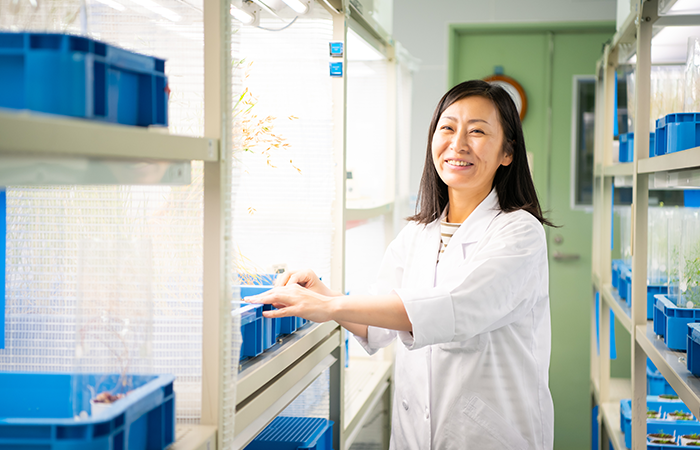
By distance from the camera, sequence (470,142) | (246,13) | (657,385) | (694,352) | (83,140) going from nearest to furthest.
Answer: (83,140), (694,352), (246,13), (470,142), (657,385)

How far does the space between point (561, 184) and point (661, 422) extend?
6.54 feet

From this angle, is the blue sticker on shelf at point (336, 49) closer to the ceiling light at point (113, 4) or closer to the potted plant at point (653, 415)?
the ceiling light at point (113, 4)

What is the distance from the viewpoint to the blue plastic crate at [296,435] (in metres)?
1.49

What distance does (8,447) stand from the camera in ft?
2.48

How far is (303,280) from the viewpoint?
1501 mm

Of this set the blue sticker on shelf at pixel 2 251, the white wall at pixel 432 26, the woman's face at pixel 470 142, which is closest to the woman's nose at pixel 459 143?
the woman's face at pixel 470 142

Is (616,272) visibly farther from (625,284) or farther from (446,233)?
(446,233)

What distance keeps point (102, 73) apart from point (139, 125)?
0.10 meters

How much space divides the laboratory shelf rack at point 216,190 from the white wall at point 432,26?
1972mm

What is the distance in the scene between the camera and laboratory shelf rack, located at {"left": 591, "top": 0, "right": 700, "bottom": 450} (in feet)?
4.68

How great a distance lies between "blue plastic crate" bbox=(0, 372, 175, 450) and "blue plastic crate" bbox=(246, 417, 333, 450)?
0.66 meters

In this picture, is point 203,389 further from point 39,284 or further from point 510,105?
point 510,105

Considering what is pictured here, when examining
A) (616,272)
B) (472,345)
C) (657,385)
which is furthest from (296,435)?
(616,272)

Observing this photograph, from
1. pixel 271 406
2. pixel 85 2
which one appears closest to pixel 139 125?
pixel 85 2
